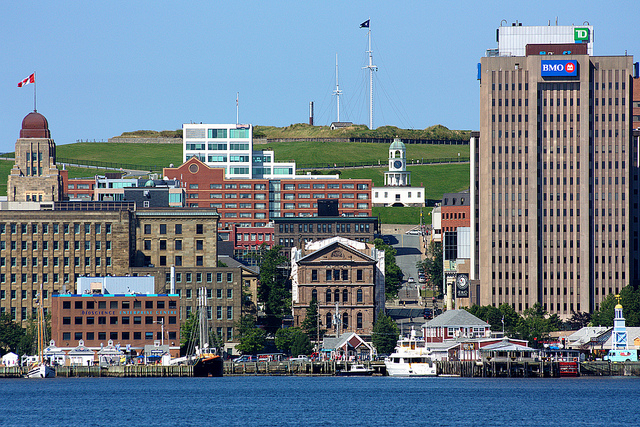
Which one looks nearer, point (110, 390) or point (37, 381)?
point (110, 390)

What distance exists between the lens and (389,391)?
177750 millimetres

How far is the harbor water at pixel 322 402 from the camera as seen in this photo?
146 meters

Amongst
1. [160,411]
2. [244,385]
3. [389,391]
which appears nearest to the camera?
[160,411]

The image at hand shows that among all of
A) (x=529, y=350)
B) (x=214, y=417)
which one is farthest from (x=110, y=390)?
(x=529, y=350)

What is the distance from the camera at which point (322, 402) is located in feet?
537

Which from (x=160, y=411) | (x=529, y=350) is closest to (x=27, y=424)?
(x=160, y=411)

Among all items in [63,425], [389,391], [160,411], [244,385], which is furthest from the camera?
[244,385]

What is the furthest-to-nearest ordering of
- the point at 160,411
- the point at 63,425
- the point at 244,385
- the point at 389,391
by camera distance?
the point at 244,385
the point at 389,391
the point at 160,411
the point at 63,425

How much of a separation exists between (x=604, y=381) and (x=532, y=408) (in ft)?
118

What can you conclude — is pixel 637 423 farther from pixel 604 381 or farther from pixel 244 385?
pixel 244 385

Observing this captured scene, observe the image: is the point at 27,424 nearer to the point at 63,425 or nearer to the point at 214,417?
the point at 63,425

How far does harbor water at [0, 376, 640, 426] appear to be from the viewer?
146 m

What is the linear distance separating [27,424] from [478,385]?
65606mm

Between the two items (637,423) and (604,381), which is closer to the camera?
(637,423)
